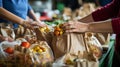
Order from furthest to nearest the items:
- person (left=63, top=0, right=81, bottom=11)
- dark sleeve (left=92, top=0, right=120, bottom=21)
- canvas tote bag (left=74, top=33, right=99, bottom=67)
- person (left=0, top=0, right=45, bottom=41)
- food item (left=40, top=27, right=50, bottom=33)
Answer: person (left=63, top=0, right=81, bottom=11)
person (left=0, top=0, right=45, bottom=41)
dark sleeve (left=92, top=0, right=120, bottom=21)
food item (left=40, top=27, right=50, bottom=33)
canvas tote bag (left=74, top=33, right=99, bottom=67)

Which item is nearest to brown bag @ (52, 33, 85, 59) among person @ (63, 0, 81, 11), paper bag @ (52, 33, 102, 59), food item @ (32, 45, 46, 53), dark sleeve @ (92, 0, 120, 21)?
paper bag @ (52, 33, 102, 59)

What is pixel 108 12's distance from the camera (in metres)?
2.64

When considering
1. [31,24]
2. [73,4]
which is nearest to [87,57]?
[31,24]

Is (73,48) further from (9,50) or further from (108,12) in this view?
(108,12)

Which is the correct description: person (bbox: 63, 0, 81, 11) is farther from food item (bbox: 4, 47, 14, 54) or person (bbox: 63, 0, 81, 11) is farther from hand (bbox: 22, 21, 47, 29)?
food item (bbox: 4, 47, 14, 54)

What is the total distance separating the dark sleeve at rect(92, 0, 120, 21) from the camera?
8.23ft

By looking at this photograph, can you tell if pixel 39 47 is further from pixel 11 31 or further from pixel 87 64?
pixel 11 31

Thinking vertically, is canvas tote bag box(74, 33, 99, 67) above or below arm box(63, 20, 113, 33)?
below

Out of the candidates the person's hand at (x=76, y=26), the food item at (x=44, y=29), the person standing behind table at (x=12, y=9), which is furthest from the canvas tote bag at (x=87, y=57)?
the person standing behind table at (x=12, y=9)

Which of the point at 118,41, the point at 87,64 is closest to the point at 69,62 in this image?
the point at 87,64

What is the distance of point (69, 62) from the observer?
1.91 meters

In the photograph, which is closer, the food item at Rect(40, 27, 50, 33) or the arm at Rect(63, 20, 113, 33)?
the arm at Rect(63, 20, 113, 33)

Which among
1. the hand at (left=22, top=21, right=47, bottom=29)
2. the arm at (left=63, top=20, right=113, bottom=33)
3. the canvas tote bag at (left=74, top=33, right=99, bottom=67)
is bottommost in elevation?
the canvas tote bag at (left=74, top=33, right=99, bottom=67)

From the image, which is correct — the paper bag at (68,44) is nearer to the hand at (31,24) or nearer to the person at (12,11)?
the hand at (31,24)
